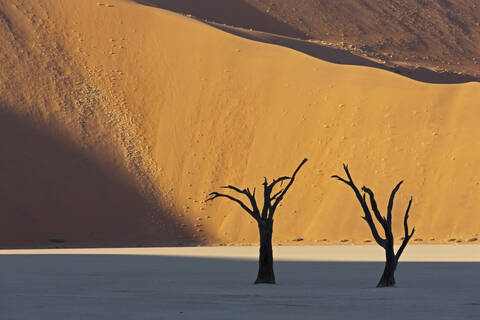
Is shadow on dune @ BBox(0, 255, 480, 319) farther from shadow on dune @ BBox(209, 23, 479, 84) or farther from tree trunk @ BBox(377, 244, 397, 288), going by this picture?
shadow on dune @ BBox(209, 23, 479, 84)

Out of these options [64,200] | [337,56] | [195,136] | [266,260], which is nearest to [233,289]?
[266,260]

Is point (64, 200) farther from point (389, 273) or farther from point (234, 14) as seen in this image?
point (234, 14)

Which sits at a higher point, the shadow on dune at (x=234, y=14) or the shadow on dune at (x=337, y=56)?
the shadow on dune at (x=234, y=14)

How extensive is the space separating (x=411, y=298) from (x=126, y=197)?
44209 millimetres

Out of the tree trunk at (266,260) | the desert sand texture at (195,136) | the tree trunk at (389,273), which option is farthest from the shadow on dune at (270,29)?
the tree trunk at (389,273)

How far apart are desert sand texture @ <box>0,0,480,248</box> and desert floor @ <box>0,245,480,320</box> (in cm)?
1963

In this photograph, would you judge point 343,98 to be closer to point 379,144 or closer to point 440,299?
point 379,144

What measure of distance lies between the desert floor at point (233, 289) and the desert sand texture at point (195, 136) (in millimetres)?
19632

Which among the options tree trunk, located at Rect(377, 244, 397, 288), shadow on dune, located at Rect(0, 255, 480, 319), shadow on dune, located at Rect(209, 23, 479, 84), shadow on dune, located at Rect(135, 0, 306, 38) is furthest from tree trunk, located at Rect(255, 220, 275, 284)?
shadow on dune, located at Rect(135, 0, 306, 38)

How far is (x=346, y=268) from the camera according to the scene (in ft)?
107

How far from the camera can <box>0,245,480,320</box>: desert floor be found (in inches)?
654

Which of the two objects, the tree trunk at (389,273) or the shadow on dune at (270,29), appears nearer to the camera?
the tree trunk at (389,273)

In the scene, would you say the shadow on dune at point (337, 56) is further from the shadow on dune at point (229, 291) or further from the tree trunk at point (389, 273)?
the tree trunk at point (389, 273)

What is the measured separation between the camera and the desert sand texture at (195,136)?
5909cm
